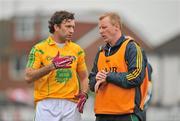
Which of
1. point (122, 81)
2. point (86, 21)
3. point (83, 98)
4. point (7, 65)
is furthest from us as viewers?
point (7, 65)

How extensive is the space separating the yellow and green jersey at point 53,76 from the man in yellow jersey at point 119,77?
28.7 inches

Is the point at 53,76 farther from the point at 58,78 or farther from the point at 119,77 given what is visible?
the point at 119,77

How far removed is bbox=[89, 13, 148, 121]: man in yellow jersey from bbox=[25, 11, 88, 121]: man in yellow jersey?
708 millimetres

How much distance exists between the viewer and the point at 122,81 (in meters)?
8.18

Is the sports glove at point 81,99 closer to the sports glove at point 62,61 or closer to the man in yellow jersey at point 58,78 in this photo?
the man in yellow jersey at point 58,78

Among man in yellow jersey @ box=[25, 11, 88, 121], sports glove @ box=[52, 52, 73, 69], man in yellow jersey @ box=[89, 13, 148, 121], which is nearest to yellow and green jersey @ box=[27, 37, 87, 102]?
man in yellow jersey @ box=[25, 11, 88, 121]

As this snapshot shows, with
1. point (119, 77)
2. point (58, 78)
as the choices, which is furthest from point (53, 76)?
point (119, 77)

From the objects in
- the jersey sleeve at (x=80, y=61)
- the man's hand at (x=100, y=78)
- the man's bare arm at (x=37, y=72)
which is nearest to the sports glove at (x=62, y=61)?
the man's bare arm at (x=37, y=72)

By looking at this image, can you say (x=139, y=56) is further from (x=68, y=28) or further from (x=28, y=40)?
(x=28, y=40)

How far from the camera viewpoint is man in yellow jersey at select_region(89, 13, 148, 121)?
824 centimetres

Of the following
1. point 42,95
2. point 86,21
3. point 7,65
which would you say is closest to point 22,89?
point 7,65

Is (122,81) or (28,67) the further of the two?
(28,67)

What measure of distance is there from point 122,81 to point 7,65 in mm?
64850

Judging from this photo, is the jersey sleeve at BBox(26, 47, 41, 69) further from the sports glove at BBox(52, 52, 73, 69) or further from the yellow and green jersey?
the sports glove at BBox(52, 52, 73, 69)
